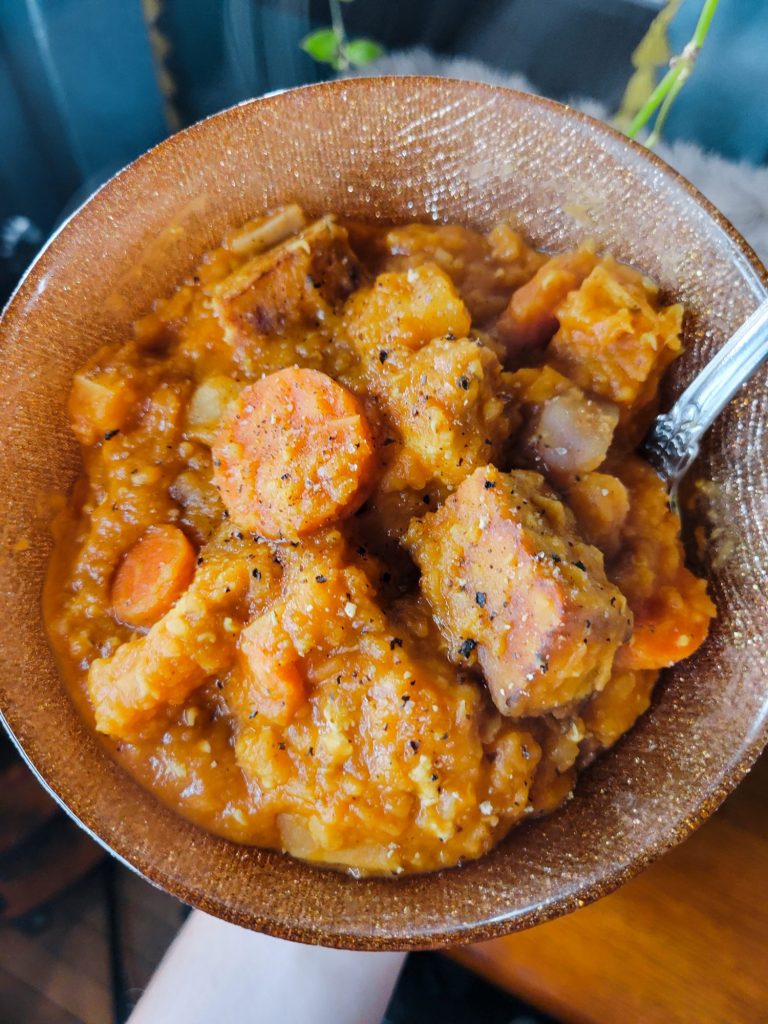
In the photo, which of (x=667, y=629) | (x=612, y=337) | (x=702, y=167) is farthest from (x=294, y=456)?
(x=702, y=167)

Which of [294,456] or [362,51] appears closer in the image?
[294,456]

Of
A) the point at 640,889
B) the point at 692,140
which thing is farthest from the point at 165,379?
the point at 692,140

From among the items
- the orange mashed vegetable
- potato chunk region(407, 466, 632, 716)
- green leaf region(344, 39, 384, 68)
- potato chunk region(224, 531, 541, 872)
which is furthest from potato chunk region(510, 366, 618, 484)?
green leaf region(344, 39, 384, 68)

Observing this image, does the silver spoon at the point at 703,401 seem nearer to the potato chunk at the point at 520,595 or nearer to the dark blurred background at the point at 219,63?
the potato chunk at the point at 520,595

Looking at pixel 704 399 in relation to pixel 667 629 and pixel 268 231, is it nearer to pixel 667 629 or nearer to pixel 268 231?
pixel 667 629

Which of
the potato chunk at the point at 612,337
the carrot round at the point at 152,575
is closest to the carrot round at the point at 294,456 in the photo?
the carrot round at the point at 152,575

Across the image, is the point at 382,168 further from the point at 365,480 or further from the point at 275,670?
the point at 275,670
